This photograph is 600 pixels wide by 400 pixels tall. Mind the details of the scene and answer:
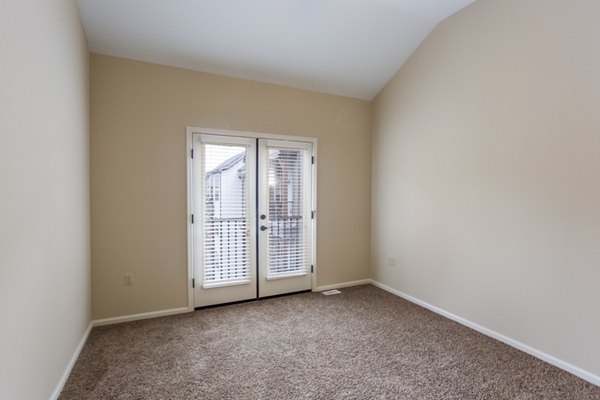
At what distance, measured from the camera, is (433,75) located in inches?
135

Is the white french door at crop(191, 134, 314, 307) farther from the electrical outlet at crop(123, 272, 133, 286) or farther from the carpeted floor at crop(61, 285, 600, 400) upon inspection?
the electrical outlet at crop(123, 272, 133, 286)

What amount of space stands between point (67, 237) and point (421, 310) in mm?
3524

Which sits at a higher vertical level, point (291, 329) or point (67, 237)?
point (67, 237)

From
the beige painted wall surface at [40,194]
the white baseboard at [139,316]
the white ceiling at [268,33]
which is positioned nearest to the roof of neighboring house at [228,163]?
the white ceiling at [268,33]

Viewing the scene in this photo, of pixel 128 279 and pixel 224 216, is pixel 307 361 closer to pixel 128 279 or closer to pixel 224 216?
pixel 224 216

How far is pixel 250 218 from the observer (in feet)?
12.1

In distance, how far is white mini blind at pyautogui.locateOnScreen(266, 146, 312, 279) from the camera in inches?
151

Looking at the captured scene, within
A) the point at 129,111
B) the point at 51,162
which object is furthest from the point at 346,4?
the point at 51,162

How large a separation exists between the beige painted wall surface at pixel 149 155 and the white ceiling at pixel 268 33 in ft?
0.66

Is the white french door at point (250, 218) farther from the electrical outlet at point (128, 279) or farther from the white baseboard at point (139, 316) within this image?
the electrical outlet at point (128, 279)

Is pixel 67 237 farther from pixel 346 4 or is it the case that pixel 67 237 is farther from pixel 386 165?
pixel 386 165

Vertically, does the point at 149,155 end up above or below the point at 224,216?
above

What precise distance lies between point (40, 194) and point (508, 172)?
139 inches

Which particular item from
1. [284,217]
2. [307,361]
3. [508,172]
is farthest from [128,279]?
[508,172]
